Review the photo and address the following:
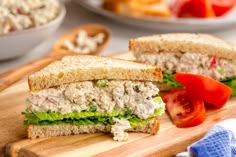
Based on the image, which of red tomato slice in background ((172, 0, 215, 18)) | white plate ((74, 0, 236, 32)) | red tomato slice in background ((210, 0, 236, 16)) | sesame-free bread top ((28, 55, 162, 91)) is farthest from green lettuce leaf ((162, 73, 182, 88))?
red tomato slice in background ((210, 0, 236, 16))

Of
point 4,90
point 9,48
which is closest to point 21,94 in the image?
point 4,90

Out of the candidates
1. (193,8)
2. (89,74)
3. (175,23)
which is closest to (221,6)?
(193,8)

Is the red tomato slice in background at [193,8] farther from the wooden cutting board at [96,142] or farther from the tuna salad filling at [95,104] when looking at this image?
the tuna salad filling at [95,104]

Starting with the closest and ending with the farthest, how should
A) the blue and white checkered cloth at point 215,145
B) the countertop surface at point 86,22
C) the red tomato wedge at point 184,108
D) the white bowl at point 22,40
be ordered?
the blue and white checkered cloth at point 215,145
the red tomato wedge at point 184,108
the white bowl at point 22,40
the countertop surface at point 86,22

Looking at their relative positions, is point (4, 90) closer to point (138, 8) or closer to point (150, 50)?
point (150, 50)

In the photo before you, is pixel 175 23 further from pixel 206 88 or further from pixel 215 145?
pixel 215 145

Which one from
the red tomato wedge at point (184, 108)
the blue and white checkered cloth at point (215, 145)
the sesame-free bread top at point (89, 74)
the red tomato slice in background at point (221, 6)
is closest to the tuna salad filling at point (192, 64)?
the red tomato wedge at point (184, 108)

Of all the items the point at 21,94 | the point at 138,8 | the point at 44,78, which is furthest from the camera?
Result: the point at 138,8
